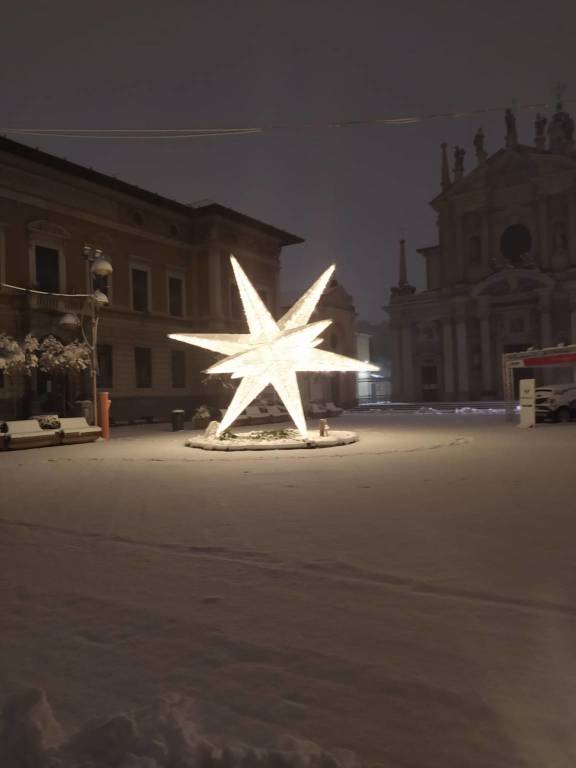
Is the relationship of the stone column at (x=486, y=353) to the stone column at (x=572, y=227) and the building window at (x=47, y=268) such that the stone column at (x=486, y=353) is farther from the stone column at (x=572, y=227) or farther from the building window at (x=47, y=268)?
the building window at (x=47, y=268)

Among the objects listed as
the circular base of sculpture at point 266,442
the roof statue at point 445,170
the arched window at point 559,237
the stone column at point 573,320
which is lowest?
the circular base of sculpture at point 266,442

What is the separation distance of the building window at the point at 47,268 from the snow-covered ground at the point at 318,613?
791 inches

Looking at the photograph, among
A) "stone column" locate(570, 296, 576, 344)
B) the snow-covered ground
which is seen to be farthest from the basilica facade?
the snow-covered ground

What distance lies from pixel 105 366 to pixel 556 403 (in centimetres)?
2101

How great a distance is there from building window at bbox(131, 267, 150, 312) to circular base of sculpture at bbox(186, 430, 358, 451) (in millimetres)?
16350

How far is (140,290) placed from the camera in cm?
3180

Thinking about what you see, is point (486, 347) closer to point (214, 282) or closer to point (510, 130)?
point (510, 130)

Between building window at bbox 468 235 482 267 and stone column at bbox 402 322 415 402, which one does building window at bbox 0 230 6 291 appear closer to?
stone column at bbox 402 322 415 402

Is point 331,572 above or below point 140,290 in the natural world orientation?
below

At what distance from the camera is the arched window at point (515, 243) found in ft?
146

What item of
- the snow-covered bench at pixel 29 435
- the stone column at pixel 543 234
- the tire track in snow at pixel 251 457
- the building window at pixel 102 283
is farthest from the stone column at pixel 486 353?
the snow-covered bench at pixel 29 435

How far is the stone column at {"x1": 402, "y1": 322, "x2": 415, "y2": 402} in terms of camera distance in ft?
156

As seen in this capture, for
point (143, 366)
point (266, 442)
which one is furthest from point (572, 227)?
point (266, 442)

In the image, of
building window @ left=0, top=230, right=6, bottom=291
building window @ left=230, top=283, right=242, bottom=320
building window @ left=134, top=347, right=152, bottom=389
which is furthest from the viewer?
building window @ left=230, top=283, right=242, bottom=320
